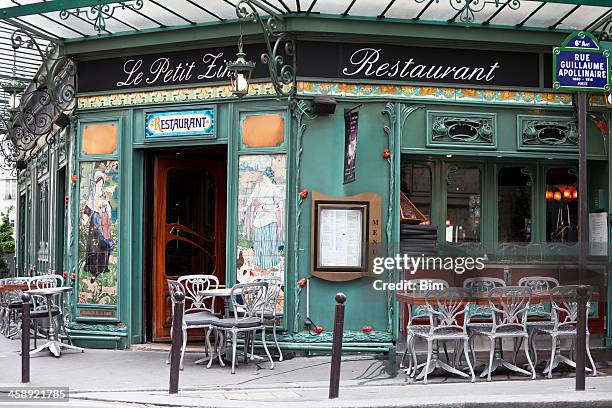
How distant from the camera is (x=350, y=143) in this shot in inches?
453

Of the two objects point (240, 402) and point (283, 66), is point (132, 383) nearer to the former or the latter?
point (240, 402)

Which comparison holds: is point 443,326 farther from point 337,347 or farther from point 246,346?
point 246,346

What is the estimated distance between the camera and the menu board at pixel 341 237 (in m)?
11.7

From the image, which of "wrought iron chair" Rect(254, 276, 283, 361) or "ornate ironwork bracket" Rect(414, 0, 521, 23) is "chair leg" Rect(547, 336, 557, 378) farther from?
"ornate ironwork bracket" Rect(414, 0, 521, 23)

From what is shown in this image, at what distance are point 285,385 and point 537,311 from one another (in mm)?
4146

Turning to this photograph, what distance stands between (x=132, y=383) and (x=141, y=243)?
3.46 meters

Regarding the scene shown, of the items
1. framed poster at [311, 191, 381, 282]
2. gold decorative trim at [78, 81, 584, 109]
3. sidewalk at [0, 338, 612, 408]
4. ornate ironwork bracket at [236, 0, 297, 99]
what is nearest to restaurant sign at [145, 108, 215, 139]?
gold decorative trim at [78, 81, 584, 109]

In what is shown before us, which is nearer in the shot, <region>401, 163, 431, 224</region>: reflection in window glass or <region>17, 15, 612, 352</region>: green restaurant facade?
<region>17, 15, 612, 352</region>: green restaurant facade

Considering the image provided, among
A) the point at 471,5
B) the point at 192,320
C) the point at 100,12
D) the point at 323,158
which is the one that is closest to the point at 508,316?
the point at 323,158

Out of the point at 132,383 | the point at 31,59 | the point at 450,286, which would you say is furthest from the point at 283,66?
the point at 31,59

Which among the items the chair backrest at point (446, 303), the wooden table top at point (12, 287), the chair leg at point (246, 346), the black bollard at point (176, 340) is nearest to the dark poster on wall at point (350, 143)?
the chair backrest at point (446, 303)

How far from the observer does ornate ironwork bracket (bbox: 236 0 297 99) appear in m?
11.1

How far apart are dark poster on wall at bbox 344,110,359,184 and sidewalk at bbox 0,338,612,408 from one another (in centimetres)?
247

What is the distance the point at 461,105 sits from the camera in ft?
39.5
